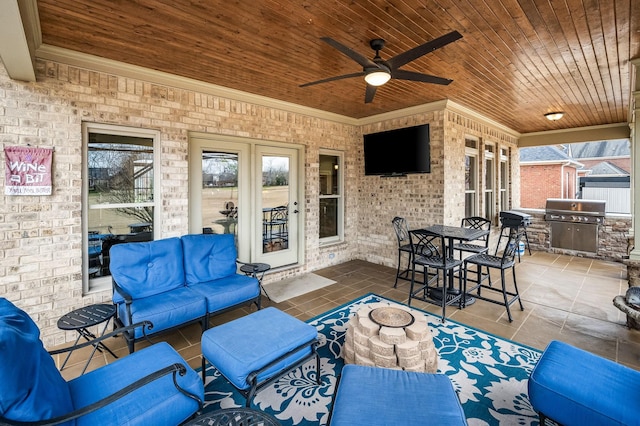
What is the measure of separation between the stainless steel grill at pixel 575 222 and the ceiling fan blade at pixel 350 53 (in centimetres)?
688

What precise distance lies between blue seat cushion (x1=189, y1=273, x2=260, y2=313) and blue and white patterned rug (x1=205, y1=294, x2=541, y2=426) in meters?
0.64

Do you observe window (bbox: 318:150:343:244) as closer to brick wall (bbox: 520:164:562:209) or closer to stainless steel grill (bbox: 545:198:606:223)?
stainless steel grill (bbox: 545:198:606:223)

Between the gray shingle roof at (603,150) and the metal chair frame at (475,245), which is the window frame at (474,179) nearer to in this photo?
the metal chair frame at (475,245)

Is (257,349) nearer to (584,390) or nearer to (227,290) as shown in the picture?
(227,290)

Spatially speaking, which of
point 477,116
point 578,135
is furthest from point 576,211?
point 477,116

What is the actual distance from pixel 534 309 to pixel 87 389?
4551 millimetres

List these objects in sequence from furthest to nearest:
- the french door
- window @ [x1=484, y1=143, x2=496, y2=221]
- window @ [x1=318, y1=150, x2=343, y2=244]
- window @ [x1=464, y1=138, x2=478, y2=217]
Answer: window @ [x1=484, y1=143, x2=496, y2=221] → window @ [x1=464, y1=138, x2=478, y2=217] → window @ [x1=318, y1=150, x2=343, y2=244] → the french door

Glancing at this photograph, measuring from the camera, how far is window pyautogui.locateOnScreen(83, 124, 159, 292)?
3.30m

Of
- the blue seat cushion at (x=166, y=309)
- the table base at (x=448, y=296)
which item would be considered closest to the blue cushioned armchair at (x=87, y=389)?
the blue seat cushion at (x=166, y=309)

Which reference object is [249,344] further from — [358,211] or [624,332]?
[358,211]

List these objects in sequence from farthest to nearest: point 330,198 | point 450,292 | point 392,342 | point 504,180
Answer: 1. point 504,180
2. point 330,198
3. point 450,292
4. point 392,342

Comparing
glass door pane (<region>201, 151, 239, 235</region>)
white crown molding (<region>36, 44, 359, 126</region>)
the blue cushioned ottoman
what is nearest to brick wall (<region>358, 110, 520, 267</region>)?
white crown molding (<region>36, 44, 359, 126</region>)

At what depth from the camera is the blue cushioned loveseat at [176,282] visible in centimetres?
273

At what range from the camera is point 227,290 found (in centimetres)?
318
